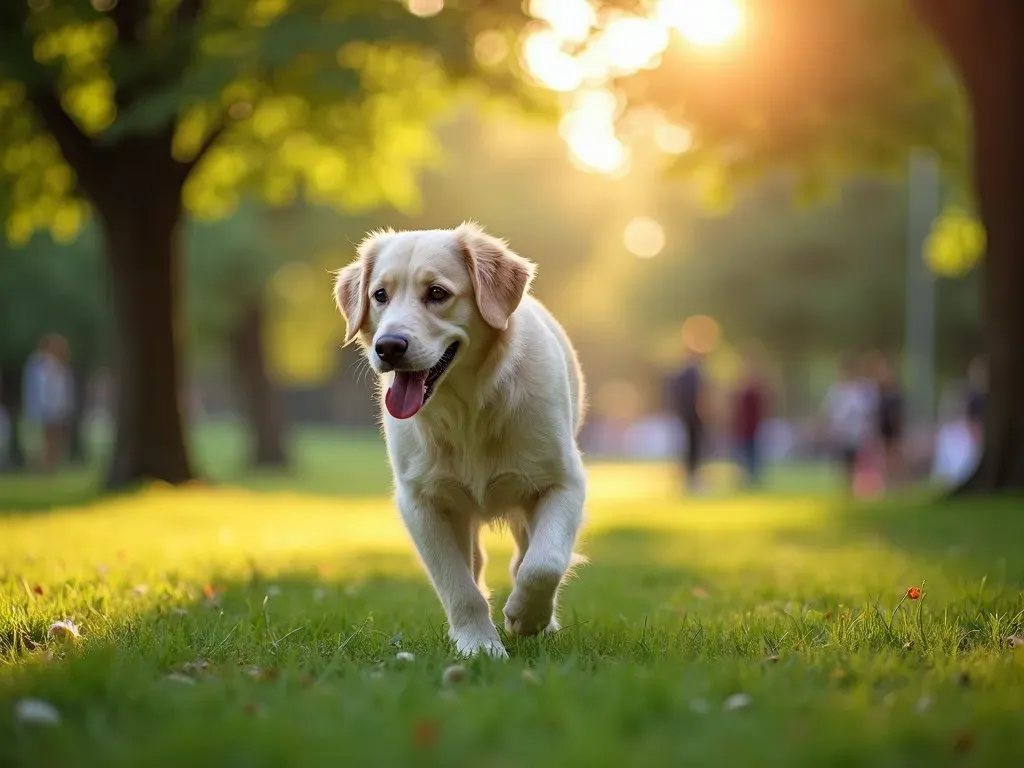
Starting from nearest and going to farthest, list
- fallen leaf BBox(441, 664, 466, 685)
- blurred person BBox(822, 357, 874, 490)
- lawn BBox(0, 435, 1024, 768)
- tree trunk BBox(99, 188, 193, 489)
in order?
lawn BBox(0, 435, 1024, 768) < fallen leaf BBox(441, 664, 466, 685) < tree trunk BBox(99, 188, 193, 489) < blurred person BBox(822, 357, 874, 490)

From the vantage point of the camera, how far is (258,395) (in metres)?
29.5

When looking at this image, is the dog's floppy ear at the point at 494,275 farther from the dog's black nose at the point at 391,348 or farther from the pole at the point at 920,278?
the pole at the point at 920,278

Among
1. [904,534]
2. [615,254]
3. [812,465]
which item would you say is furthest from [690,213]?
[904,534]

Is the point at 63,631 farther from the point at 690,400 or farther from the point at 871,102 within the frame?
the point at 690,400

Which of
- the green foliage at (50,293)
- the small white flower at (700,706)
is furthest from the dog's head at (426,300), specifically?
the green foliage at (50,293)

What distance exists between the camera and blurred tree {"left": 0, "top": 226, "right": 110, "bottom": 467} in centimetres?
3033

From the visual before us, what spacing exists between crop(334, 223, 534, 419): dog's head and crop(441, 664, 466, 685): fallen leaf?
1.20m

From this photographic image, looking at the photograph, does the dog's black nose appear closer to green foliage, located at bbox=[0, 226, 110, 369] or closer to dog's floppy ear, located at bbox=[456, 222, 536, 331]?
dog's floppy ear, located at bbox=[456, 222, 536, 331]

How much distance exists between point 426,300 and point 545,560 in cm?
129

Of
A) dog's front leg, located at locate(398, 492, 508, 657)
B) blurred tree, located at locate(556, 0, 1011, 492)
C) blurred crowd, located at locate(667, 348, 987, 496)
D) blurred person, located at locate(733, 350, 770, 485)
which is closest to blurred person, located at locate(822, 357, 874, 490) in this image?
blurred crowd, located at locate(667, 348, 987, 496)

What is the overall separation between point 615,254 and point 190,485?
3599 centimetres

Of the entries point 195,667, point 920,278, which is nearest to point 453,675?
point 195,667

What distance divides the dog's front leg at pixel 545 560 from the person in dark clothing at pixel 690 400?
15.2 m

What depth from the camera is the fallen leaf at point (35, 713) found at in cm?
316
